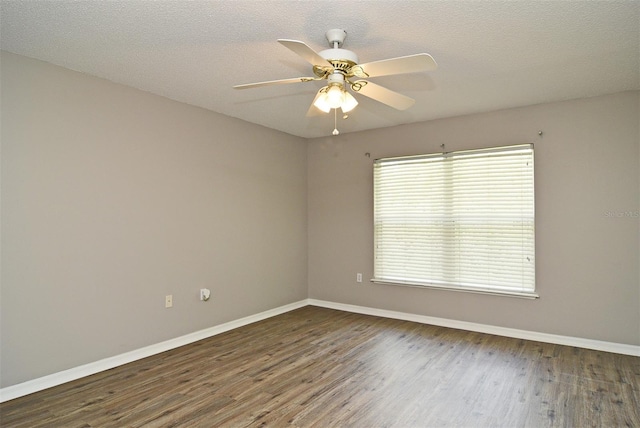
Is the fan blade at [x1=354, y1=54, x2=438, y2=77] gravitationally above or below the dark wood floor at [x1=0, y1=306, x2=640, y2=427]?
above

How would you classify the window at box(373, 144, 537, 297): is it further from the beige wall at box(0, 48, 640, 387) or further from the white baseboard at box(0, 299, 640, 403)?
the white baseboard at box(0, 299, 640, 403)

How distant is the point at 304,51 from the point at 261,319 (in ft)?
11.9

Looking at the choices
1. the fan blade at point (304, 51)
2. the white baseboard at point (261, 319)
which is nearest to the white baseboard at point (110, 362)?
the white baseboard at point (261, 319)

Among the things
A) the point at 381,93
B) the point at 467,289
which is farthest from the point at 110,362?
the point at 467,289

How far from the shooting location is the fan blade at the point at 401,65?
208 cm

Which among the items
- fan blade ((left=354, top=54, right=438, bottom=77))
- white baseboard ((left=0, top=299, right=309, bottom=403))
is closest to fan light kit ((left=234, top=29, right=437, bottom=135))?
fan blade ((left=354, top=54, right=438, bottom=77))

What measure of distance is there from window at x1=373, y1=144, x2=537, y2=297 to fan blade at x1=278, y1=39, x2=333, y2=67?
9.00 feet

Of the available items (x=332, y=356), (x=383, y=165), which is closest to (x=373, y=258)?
(x=383, y=165)

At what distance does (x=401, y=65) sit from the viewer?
2.20 m

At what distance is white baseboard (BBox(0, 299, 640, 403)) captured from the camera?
2914 millimetres

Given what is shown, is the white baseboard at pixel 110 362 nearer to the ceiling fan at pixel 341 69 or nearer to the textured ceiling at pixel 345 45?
the textured ceiling at pixel 345 45

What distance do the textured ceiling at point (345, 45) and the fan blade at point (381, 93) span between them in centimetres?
33

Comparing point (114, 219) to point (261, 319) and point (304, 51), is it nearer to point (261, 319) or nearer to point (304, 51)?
point (261, 319)

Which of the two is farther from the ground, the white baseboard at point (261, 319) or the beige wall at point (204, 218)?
the beige wall at point (204, 218)
